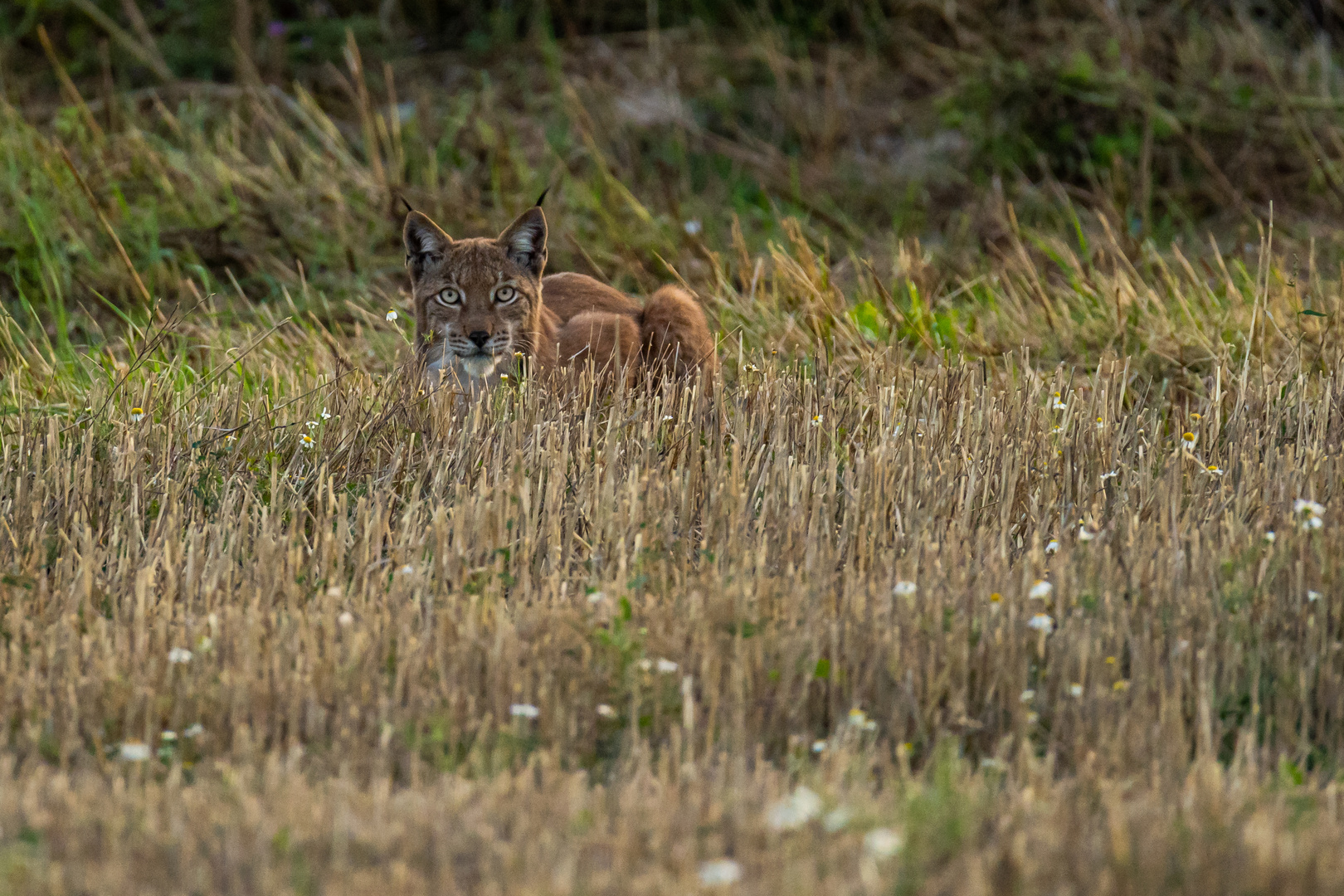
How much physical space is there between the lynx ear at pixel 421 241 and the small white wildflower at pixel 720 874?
4143 mm

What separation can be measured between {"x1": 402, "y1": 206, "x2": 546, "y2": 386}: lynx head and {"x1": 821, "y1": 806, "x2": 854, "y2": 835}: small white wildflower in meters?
3.67

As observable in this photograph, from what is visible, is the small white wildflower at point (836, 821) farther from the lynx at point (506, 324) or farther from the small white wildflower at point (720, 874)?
the lynx at point (506, 324)

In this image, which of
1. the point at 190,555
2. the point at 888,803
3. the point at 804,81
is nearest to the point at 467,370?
the point at 190,555

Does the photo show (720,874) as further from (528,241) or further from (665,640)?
(528,241)

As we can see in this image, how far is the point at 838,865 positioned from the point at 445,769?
0.91 meters

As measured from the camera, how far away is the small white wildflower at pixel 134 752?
3090 millimetres

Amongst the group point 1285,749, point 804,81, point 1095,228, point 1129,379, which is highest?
point 804,81

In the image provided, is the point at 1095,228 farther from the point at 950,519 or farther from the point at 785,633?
the point at 785,633

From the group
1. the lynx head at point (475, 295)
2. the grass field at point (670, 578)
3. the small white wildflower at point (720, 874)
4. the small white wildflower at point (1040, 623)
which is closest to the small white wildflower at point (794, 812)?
the grass field at point (670, 578)

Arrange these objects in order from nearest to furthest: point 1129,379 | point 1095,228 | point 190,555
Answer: point 190,555
point 1129,379
point 1095,228

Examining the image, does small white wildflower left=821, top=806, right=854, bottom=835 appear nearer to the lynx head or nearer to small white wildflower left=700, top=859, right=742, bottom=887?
small white wildflower left=700, top=859, right=742, bottom=887

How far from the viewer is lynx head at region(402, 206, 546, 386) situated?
6137 millimetres

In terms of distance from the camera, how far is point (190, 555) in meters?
4.16

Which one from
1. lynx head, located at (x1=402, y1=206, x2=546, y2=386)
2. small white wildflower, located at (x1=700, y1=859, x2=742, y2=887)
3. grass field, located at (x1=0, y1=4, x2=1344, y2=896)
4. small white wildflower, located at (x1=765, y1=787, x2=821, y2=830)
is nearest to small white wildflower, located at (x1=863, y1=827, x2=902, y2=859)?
grass field, located at (x1=0, y1=4, x2=1344, y2=896)
